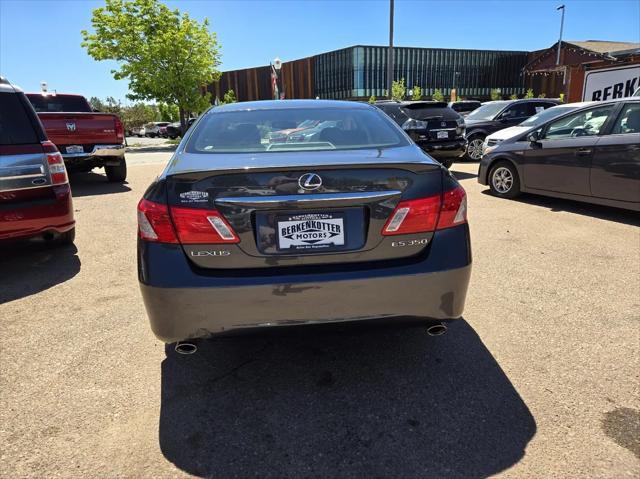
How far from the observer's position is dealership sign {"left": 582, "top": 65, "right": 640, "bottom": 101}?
15.3 meters

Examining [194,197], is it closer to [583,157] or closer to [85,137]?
[583,157]

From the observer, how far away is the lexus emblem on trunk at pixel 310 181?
2.26 meters

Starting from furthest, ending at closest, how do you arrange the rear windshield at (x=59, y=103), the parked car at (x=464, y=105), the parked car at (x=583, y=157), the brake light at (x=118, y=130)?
the parked car at (x=464, y=105)
the rear windshield at (x=59, y=103)
the brake light at (x=118, y=130)
the parked car at (x=583, y=157)

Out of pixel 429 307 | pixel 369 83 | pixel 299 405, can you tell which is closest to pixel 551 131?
pixel 429 307

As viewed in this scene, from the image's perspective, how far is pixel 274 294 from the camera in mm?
2266

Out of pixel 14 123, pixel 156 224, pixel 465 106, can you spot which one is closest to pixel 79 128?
pixel 14 123

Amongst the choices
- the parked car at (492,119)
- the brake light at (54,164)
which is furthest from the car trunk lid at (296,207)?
the parked car at (492,119)

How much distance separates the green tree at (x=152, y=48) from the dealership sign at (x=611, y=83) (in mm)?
20864

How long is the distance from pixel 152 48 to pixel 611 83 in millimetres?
22660

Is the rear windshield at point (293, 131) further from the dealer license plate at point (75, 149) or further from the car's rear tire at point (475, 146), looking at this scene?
the car's rear tire at point (475, 146)

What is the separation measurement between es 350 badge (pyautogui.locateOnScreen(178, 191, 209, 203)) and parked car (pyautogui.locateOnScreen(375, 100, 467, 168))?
8.59 m

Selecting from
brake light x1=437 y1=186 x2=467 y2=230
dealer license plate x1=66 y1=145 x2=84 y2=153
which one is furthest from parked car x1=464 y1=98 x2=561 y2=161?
brake light x1=437 y1=186 x2=467 y2=230

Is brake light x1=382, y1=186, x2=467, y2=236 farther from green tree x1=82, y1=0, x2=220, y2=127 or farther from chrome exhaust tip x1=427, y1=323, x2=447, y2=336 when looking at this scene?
green tree x1=82, y1=0, x2=220, y2=127

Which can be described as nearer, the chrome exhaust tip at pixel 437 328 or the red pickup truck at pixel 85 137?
the chrome exhaust tip at pixel 437 328
